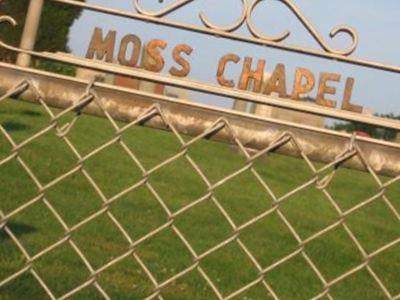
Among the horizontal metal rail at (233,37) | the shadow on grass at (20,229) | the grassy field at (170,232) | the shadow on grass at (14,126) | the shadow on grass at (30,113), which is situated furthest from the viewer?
the shadow on grass at (30,113)

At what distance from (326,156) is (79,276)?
2.95 meters

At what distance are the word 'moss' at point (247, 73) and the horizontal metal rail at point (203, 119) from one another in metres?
0.07

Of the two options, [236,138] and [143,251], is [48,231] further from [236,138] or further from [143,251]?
[236,138]

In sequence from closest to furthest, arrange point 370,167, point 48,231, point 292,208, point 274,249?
point 370,167
point 48,231
point 274,249
point 292,208

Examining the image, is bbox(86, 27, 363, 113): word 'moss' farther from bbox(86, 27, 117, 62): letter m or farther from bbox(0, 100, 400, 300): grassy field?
bbox(0, 100, 400, 300): grassy field

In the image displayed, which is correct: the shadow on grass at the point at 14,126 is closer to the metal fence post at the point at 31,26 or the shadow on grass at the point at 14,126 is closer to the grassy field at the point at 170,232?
the grassy field at the point at 170,232

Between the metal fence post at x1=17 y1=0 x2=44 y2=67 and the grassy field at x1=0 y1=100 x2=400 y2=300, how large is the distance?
2253 millimetres

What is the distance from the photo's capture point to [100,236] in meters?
6.45

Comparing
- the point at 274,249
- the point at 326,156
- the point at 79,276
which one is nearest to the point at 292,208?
the point at 274,249

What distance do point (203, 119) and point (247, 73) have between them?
154 millimetres

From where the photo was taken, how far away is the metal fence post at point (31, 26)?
232 centimetres

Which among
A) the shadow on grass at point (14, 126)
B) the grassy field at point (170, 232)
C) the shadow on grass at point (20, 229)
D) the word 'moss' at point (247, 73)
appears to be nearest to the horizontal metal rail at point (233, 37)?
the word 'moss' at point (247, 73)

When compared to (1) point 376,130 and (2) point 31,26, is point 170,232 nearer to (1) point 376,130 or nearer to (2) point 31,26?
(1) point 376,130

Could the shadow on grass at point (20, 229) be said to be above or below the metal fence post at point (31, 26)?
below
